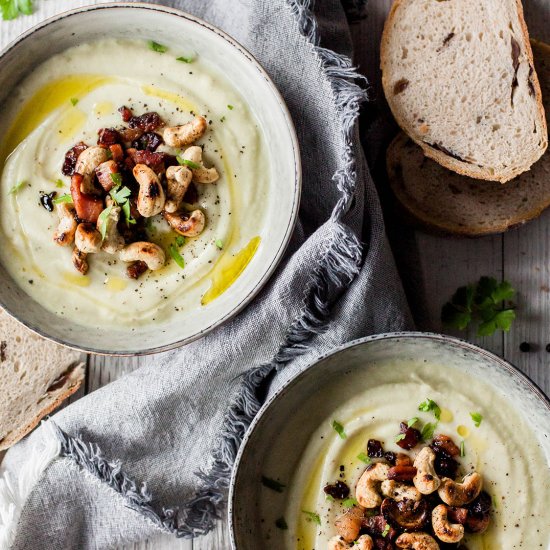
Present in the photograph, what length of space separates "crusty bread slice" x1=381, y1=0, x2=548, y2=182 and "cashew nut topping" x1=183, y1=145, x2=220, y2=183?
67 cm

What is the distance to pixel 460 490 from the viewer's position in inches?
92.1

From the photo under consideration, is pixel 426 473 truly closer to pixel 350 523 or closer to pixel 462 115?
pixel 350 523

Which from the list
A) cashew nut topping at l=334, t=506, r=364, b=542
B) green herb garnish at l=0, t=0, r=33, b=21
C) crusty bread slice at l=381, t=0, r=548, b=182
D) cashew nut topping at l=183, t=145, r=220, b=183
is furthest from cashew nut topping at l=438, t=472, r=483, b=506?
green herb garnish at l=0, t=0, r=33, b=21

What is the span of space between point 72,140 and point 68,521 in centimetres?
124

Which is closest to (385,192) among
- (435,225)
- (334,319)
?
(435,225)

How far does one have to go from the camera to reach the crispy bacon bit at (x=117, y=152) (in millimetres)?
2469

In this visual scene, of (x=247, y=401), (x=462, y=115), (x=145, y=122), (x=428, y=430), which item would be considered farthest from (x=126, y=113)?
(x=428, y=430)

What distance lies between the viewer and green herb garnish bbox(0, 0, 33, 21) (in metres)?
2.82

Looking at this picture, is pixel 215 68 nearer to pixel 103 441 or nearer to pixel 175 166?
pixel 175 166

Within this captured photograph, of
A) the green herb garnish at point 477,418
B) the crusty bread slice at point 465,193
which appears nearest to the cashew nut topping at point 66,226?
the crusty bread slice at point 465,193

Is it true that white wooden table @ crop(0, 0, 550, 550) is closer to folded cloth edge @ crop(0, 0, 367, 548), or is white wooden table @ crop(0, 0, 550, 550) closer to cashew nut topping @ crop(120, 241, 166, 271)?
folded cloth edge @ crop(0, 0, 367, 548)

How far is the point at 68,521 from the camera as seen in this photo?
272 cm

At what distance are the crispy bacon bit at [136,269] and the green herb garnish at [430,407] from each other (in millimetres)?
920

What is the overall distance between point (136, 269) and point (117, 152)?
1.17 feet
